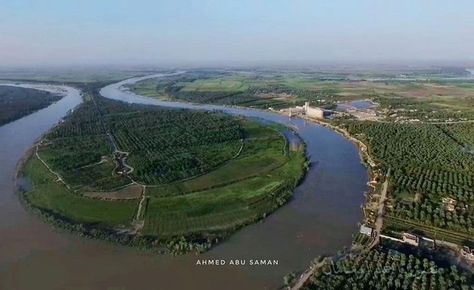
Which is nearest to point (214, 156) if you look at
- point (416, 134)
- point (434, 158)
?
point (434, 158)

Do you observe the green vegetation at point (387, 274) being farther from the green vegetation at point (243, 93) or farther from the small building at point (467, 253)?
the green vegetation at point (243, 93)

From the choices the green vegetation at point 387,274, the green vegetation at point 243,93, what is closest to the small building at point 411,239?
the green vegetation at point 387,274

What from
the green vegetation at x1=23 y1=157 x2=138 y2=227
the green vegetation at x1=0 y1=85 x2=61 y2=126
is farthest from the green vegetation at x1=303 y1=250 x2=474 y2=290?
the green vegetation at x1=0 y1=85 x2=61 y2=126

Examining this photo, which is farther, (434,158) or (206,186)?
(434,158)

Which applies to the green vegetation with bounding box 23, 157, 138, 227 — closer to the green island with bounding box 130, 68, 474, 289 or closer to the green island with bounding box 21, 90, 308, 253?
the green island with bounding box 21, 90, 308, 253

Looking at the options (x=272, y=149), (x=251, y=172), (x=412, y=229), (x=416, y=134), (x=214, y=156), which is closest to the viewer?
(x=412, y=229)

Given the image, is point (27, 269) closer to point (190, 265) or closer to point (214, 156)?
point (190, 265)

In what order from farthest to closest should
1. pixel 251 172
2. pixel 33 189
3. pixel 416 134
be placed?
1. pixel 416 134
2. pixel 251 172
3. pixel 33 189
